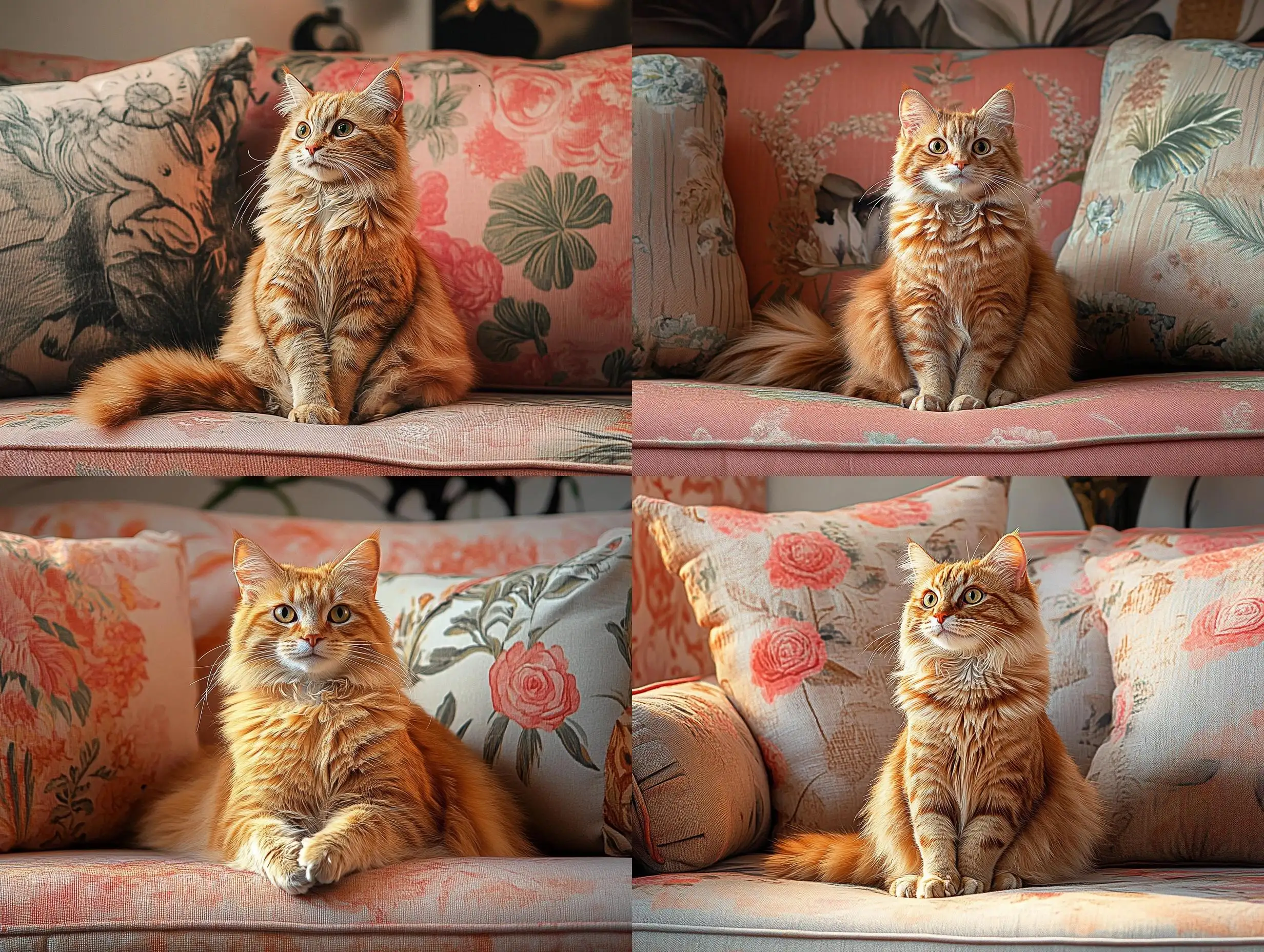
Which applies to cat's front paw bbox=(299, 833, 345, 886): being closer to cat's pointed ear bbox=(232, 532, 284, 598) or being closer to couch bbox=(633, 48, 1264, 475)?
cat's pointed ear bbox=(232, 532, 284, 598)

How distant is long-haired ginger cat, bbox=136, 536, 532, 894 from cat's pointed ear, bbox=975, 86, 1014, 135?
2.55 ft

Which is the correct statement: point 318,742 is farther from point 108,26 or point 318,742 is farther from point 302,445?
point 108,26

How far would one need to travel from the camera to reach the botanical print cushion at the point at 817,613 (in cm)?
96

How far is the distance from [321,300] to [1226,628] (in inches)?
37.8

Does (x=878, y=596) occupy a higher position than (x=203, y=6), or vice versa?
(x=203, y=6)

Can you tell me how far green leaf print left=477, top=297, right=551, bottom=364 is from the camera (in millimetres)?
1147

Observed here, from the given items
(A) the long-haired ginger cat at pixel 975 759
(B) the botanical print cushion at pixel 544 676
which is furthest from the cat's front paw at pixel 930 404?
(B) the botanical print cushion at pixel 544 676

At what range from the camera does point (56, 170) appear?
1.08 m

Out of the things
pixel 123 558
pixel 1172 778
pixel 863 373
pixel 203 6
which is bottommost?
pixel 1172 778

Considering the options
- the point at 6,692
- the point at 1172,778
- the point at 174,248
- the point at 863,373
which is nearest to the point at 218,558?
the point at 6,692

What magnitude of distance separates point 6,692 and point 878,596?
91 centimetres

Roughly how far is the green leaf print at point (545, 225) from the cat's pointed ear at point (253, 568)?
41cm

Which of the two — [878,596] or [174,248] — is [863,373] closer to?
[878,596]

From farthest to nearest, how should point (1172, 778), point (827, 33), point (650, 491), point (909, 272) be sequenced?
point (827, 33), point (650, 491), point (909, 272), point (1172, 778)
